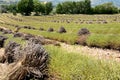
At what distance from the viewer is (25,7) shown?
141375mm

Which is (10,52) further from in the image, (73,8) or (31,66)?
(73,8)

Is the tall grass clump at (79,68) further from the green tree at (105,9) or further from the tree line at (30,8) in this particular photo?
the green tree at (105,9)

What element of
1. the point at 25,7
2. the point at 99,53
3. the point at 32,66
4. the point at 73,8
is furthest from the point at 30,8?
the point at 32,66

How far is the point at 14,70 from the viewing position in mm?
11562

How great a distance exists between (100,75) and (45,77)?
379 cm

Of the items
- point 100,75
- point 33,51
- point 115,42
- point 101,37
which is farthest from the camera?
point 101,37

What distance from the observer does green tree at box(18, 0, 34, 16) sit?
142 m

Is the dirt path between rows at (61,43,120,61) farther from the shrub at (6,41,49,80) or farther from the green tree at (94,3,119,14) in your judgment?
the green tree at (94,3,119,14)

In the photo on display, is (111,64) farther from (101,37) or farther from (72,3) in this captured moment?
(72,3)

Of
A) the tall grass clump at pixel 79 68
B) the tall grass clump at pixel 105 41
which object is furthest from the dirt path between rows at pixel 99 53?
the tall grass clump at pixel 79 68

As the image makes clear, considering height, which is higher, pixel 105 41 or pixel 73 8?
pixel 105 41

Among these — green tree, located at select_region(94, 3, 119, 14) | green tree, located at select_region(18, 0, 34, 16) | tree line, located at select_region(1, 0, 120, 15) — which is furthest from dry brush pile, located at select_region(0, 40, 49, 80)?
green tree, located at select_region(94, 3, 119, 14)

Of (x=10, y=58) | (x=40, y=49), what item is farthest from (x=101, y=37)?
(x=40, y=49)

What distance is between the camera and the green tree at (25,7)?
14170 cm
